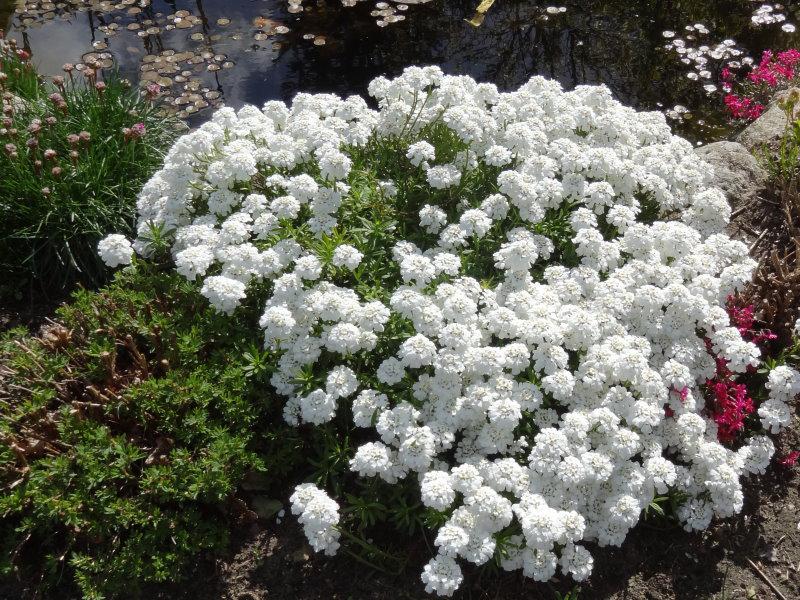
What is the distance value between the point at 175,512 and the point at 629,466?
8.35ft

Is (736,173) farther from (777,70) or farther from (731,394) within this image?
(731,394)

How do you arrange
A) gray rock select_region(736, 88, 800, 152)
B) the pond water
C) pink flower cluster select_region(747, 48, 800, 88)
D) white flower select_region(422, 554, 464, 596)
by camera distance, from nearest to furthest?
white flower select_region(422, 554, 464, 596)
gray rock select_region(736, 88, 800, 152)
pink flower cluster select_region(747, 48, 800, 88)
the pond water

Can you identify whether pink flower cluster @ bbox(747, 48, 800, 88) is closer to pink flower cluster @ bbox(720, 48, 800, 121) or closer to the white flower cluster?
pink flower cluster @ bbox(720, 48, 800, 121)

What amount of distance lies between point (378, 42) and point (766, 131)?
15.2 ft

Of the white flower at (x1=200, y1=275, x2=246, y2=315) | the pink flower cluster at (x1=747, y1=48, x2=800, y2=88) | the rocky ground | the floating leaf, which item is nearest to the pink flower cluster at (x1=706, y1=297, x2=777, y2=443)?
the rocky ground

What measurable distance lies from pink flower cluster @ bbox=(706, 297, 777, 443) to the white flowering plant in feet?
0.21

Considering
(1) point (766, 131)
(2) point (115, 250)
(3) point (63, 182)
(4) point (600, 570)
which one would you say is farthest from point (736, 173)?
(3) point (63, 182)

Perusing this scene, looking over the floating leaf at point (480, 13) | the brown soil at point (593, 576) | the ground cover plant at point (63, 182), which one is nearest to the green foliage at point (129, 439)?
the brown soil at point (593, 576)

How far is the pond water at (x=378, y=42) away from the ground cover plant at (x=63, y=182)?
198 cm

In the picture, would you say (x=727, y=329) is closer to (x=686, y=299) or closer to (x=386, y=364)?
(x=686, y=299)

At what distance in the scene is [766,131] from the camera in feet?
21.5

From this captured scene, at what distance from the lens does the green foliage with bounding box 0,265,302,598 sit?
3.66 meters

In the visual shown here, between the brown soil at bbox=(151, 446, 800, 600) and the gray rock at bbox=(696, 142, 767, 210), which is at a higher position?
the gray rock at bbox=(696, 142, 767, 210)

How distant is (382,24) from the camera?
875 cm
